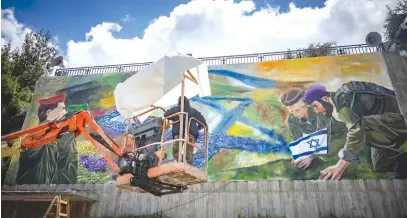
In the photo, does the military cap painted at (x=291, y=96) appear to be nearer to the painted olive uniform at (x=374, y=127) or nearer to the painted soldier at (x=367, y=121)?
the painted soldier at (x=367, y=121)

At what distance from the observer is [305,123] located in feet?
53.3

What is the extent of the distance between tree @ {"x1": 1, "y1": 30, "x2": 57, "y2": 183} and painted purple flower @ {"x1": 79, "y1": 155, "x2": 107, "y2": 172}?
18.4 ft

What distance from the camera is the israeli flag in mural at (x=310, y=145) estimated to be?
15.5 meters

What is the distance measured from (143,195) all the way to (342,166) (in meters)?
10.2

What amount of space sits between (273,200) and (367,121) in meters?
6.42

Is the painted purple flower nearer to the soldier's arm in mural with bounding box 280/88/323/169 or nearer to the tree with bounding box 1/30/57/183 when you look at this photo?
the tree with bounding box 1/30/57/183

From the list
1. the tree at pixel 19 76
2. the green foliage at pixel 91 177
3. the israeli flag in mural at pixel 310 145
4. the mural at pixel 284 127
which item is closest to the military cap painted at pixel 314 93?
the mural at pixel 284 127

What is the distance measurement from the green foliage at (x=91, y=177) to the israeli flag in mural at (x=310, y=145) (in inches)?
406

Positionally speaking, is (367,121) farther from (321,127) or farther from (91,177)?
(91,177)

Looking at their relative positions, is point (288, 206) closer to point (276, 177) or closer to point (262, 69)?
point (276, 177)

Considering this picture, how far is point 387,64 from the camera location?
16.8 meters

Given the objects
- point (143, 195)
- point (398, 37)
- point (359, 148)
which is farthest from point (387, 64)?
point (143, 195)

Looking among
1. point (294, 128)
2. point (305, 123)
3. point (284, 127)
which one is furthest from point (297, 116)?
point (284, 127)

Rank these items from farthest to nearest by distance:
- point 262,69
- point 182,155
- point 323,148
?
point 262,69 → point 323,148 → point 182,155
